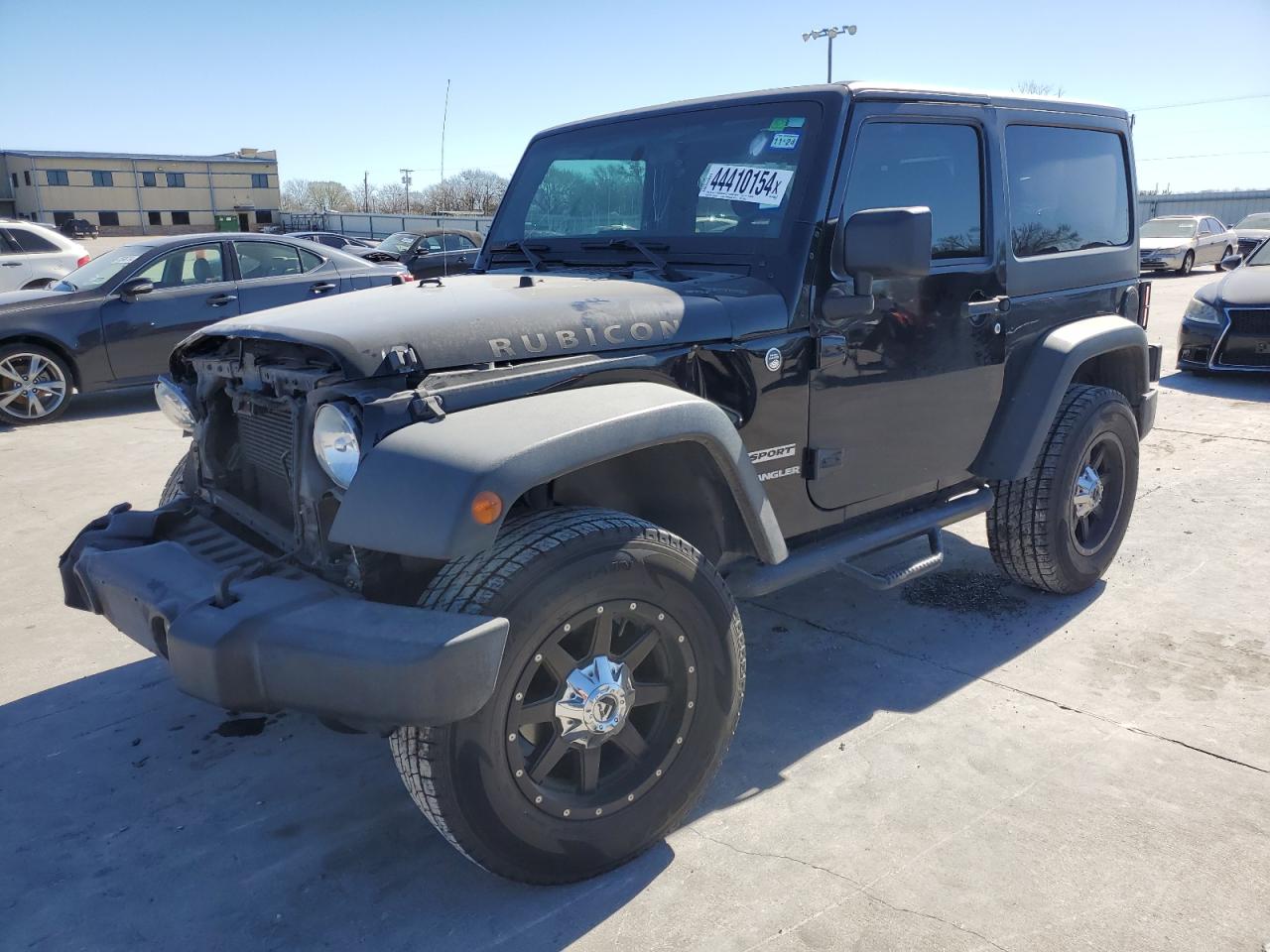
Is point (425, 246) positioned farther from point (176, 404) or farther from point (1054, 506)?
point (1054, 506)

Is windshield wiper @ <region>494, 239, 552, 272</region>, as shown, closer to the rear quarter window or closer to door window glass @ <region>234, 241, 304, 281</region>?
the rear quarter window

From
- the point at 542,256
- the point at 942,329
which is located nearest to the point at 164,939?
the point at 542,256

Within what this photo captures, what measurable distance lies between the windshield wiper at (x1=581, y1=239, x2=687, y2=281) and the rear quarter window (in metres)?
1.47

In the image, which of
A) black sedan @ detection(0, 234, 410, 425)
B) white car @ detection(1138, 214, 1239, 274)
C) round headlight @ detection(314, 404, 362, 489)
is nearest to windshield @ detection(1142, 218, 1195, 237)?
white car @ detection(1138, 214, 1239, 274)

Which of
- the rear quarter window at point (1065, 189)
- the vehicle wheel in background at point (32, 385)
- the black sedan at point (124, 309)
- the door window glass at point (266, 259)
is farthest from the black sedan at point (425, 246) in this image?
the rear quarter window at point (1065, 189)

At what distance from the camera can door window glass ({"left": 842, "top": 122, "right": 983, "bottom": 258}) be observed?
320 centimetres

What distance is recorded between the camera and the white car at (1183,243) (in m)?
22.2

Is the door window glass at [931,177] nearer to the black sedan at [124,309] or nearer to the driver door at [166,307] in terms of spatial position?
the black sedan at [124,309]

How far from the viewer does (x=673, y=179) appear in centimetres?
339

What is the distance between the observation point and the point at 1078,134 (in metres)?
4.19

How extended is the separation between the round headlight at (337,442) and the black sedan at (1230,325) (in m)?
9.64

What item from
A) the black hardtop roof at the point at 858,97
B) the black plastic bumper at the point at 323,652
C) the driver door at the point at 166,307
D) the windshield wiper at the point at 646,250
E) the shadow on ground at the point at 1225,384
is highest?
the black hardtop roof at the point at 858,97

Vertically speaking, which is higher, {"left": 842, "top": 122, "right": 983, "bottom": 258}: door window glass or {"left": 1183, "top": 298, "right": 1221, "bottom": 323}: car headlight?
{"left": 842, "top": 122, "right": 983, "bottom": 258}: door window glass

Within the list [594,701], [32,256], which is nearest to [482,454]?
[594,701]
